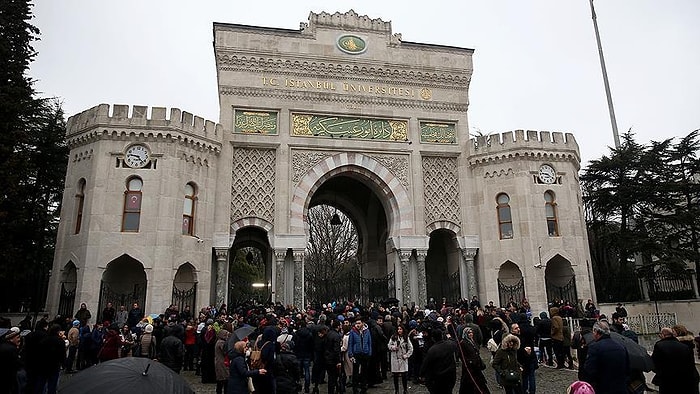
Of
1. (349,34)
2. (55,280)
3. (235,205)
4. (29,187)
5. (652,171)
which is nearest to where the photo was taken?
(55,280)

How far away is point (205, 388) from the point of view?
401 inches

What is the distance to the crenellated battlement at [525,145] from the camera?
66.7ft

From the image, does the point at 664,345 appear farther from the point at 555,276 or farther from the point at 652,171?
the point at 652,171

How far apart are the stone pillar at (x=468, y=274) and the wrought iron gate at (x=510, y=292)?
1057 mm

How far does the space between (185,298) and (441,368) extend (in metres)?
12.5

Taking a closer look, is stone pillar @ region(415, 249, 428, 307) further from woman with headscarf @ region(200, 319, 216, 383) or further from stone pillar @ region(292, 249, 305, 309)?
woman with headscarf @ region(200, 319, 216, 383)

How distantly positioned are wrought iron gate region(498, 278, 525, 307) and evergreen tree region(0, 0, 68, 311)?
57.7ft

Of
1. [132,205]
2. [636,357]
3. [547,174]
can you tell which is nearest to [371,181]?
[547,174]

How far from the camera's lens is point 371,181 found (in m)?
20.6

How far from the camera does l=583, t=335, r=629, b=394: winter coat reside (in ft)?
18.6

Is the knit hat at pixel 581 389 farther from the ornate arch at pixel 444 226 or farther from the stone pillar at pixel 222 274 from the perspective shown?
the ornate arch at pixel 444 226

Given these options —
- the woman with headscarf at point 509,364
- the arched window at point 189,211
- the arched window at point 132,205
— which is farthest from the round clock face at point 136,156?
the woman with headscarf at point 509,364

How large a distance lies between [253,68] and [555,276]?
15752 mm

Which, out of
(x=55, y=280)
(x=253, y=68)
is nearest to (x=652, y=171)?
(x=253, y=68)
